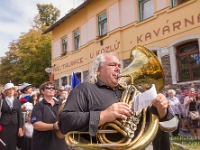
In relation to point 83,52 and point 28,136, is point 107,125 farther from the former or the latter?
point 83,52

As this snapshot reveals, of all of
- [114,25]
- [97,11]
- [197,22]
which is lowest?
[197,22]

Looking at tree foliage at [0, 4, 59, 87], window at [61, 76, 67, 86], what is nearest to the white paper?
window at [61, 76, 67, 86]

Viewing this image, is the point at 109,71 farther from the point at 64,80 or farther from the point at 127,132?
the point at 64,80

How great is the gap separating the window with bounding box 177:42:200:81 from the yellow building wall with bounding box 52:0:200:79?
0.52 meters

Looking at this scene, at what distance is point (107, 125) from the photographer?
6.55 feet

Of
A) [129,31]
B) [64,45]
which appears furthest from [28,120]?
[64,45]

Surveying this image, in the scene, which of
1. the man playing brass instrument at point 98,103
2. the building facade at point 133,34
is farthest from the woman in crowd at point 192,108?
the man playing brass instrument at point 98,103

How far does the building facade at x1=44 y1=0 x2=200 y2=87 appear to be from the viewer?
849cm

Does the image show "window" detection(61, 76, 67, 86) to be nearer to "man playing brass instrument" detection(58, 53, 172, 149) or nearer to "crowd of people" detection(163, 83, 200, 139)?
"crowd of people" detection(163, 83, 200, 139)

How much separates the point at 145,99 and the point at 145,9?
30.2 feet

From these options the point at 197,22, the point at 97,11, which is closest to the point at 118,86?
the point at 197,22

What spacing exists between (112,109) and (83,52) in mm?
12246

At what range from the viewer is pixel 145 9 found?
1039cm

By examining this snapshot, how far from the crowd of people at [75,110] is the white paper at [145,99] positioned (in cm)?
8
